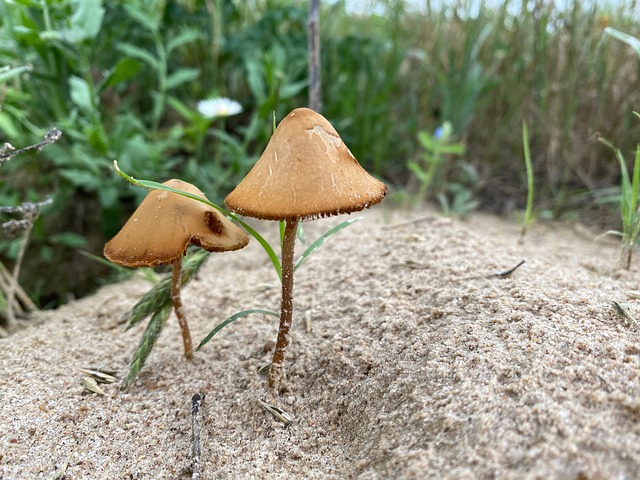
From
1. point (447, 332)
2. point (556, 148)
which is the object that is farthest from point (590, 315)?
point (556, 148)

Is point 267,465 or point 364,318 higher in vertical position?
point 364,318

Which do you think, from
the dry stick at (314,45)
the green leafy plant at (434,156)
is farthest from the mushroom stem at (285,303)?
the green leafy plant at (434,156)

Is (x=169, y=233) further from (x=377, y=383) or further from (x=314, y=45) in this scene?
(x=314, y=45)

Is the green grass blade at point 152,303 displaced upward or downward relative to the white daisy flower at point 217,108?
downward

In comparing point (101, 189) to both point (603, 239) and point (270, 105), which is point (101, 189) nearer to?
point (270, 105)

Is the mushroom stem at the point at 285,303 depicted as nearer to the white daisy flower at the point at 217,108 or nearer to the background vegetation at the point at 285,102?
the background vegetation at the point at 285,102

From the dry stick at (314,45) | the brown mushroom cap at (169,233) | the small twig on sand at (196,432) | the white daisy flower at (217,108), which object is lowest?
the small twig on sand at (196,432)

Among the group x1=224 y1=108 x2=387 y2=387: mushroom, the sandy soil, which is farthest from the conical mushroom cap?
the sandy soil
